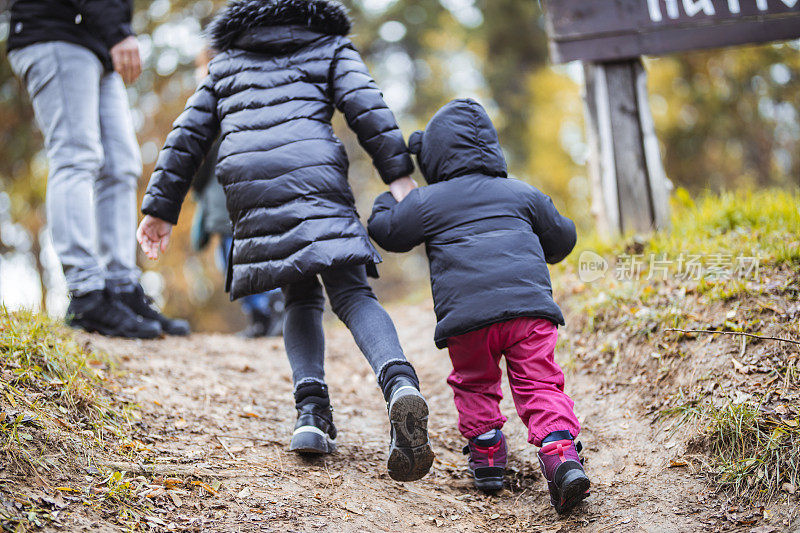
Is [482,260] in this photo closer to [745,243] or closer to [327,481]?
[327,481]

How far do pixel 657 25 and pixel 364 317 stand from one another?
3.20m

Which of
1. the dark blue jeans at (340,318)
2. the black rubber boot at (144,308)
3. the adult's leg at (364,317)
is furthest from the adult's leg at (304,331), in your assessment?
the black rubber boot at (144,308)

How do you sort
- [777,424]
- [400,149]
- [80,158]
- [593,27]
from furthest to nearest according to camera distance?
[593,27], [80,158], [400,149], [777,424]

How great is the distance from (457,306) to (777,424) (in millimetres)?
1234

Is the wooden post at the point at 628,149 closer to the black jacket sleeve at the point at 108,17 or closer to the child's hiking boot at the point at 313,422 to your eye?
the child's hiking boot at the point at 313,422

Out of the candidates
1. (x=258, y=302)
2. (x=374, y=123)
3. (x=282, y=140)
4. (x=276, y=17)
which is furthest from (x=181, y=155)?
(x=258, y=302)

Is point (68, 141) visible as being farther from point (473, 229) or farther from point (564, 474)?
point (564, 474)

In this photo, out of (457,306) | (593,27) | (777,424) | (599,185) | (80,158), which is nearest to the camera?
(777,424)

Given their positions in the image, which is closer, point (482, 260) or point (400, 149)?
point (482, 260)

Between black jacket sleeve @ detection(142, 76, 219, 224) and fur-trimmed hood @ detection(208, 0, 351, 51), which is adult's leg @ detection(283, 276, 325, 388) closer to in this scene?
black jacket sleeve @ detection(142, 76, 219, 224)

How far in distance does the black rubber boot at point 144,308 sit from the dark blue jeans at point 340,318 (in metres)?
1.60

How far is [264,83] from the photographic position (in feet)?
8.61

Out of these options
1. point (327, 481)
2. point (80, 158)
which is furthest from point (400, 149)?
point (80, 158)

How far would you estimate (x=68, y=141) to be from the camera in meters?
3.40
